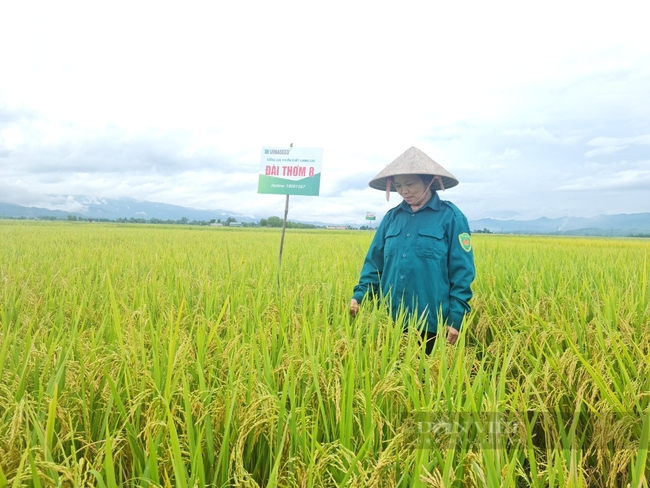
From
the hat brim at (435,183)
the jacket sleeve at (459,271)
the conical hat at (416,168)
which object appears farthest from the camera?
the hat brim at (435,183)

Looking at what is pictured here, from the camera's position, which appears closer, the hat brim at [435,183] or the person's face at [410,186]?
the person's face at [410,186]

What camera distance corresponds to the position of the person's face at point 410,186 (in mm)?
2502

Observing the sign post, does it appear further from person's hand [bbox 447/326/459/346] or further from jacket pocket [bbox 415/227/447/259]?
person's hand [bbox 447/326/459/346]

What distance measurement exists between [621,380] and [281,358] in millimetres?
1467

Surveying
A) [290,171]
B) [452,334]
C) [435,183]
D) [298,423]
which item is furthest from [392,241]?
[290,171]

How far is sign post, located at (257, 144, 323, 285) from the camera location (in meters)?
4.93

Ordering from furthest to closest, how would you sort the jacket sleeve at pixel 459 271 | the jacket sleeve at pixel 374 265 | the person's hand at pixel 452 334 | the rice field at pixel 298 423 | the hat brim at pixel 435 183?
the jacket sleeve at pixel 374 265 → the hat brim at pixel 435 183 → the jacket sleeve at pixel 459 271 → the person's hand at pixel 452 334 → the rice field at pixel 298 423

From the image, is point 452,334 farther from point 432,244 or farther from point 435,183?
point 435,183

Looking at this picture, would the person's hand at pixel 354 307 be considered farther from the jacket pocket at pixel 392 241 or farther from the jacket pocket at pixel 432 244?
the jacket pocket at pixel 432 244

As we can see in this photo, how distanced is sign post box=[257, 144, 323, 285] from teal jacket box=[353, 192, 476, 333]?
2.47 meters

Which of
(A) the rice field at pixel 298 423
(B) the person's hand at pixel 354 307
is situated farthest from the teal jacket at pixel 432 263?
(A) the rice field at pixel 298 423

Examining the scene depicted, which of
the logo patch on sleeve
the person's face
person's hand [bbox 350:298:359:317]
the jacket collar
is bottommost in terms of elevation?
person's hand [bbox 350:298:359:317]

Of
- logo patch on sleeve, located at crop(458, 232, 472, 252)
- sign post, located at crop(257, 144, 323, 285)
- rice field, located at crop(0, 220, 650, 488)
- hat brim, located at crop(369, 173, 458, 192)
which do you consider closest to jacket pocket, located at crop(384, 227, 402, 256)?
hat brim, located at crop(369, 173, 458, 192)

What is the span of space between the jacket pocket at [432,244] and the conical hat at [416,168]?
0.38 metres
